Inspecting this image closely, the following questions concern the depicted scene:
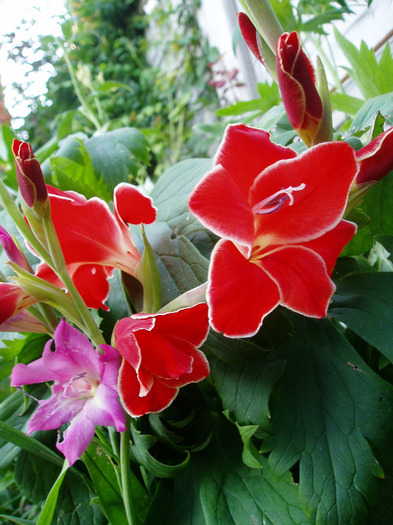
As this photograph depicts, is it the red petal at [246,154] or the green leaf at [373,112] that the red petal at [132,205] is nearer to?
the red petal at [246,154]

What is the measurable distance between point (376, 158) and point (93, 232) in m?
0.21

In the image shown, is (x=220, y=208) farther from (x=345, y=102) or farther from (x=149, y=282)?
(x=345, y=102)

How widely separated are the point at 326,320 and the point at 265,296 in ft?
0.37

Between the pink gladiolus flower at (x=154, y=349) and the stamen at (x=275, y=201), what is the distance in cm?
7

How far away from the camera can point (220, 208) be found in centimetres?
25

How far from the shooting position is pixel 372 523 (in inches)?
13.8

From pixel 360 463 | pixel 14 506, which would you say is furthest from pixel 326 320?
pixel 14 506

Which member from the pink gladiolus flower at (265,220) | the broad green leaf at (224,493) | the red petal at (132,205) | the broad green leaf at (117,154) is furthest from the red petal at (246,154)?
the broad green leaf at (117,154)

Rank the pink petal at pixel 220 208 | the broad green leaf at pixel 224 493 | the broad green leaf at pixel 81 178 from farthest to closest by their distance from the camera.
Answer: the broad green leaf at pixel 81 178 → the broad green leaf at pixel 224 493 → the pink petal at pixel 220 208

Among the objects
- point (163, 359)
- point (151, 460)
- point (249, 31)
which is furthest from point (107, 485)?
point (249, 31)

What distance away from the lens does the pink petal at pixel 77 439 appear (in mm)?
291

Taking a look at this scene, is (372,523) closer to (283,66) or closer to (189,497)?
(189,497)

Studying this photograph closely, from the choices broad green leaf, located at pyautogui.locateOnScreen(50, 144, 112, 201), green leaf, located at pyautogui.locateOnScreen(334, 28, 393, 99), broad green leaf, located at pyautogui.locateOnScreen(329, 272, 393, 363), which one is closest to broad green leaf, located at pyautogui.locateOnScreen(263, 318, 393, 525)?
broad green leaf, located at pyautogui.locateOnScreen(329, 272, 393, 363)

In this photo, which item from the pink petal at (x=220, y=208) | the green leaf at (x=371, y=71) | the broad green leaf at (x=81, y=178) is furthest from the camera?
the green leaf at (x=371, y=71)
